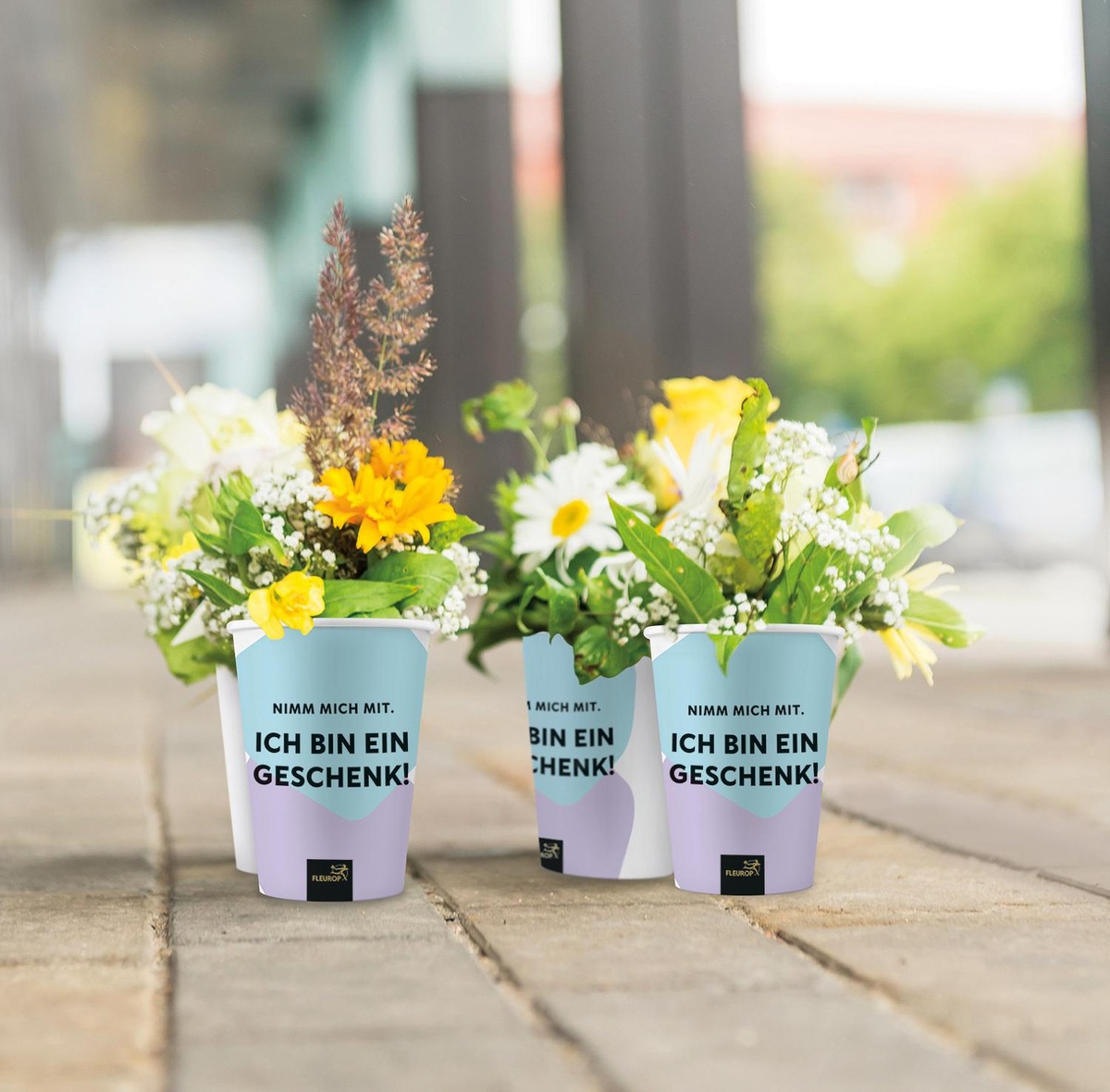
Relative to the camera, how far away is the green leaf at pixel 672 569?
1.83 meters

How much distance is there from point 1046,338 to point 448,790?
2940 centimetres

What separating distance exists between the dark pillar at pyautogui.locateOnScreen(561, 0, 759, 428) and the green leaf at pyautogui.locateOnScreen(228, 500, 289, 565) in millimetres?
4682

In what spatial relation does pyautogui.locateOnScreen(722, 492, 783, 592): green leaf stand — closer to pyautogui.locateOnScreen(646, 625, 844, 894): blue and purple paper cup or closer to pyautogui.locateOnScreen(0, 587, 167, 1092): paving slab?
pyautogui.locateOnScreen(646, 625, 844, 894): blue and purple paper cup

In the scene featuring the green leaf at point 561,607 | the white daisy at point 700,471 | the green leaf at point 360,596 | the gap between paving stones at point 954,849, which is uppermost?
the white daisy at point 700,471

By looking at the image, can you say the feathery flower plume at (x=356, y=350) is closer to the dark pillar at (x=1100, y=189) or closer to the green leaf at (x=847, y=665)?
the green leaf at (x=847, y=665)

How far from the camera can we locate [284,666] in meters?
1.86

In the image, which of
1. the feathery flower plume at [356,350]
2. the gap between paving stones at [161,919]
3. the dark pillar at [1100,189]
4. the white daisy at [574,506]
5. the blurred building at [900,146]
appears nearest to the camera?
the gap between paving stones at [161,919]

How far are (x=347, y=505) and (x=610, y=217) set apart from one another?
5.63 m

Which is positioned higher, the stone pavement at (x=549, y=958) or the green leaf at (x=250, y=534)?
the green leaf at (x=250, y=534)

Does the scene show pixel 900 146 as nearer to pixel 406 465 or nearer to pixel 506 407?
pixel 506 407

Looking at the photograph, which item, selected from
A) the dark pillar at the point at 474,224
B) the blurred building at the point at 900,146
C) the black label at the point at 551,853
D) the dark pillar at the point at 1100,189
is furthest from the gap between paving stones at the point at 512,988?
the blurred building at the point at 900,146

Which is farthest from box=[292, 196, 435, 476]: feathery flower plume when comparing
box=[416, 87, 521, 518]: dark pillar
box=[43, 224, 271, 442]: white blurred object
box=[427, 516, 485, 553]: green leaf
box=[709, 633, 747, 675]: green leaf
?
box=[43, 224, 271, 442]: white blurred object

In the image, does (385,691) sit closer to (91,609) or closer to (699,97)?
(699,97)

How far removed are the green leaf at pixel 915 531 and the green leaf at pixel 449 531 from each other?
19.3 inches
